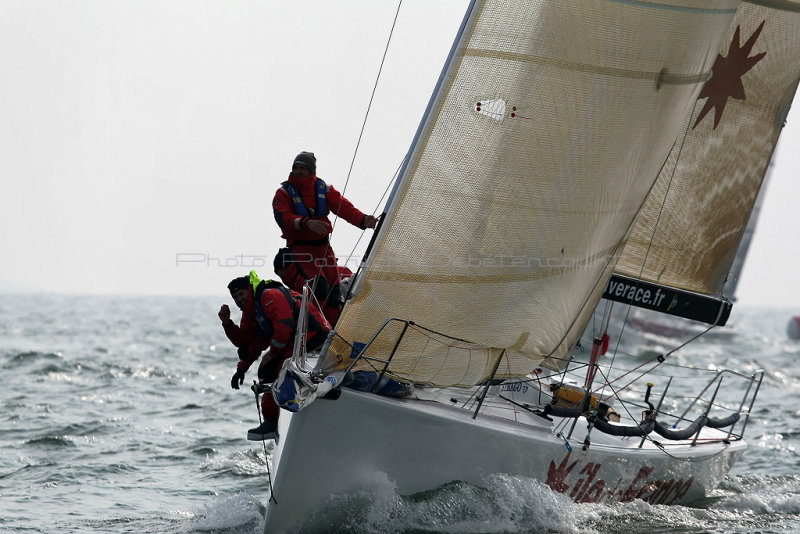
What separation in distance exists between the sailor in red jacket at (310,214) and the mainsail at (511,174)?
1029 millimetres

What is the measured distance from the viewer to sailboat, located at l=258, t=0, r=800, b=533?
206 inches

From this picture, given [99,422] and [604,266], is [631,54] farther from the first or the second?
[99,422]

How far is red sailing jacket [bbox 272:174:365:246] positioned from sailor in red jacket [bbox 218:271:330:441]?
0.40 m

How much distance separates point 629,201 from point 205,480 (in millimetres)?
3788

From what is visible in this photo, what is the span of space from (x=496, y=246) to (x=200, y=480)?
131 inches

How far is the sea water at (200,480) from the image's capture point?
18.5 feet

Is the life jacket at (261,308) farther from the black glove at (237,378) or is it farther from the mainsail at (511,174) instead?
the mainsail at (511,174)

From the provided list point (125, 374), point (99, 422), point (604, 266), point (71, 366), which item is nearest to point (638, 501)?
point (604, 266)

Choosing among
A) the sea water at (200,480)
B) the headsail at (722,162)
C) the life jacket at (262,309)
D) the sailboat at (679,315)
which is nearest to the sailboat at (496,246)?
the sea water at (200,480)

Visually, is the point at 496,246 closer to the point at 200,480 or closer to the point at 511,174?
the point at 511,174

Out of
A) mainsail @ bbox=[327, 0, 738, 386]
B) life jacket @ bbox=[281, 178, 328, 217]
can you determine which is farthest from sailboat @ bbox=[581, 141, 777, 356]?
life jacket @ bbox=[281, 178, 328, 217]

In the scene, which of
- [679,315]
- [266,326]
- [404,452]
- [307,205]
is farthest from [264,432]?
[679,315]

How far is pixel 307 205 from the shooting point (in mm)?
6301

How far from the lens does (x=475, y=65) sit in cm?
521
